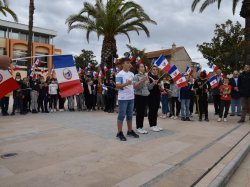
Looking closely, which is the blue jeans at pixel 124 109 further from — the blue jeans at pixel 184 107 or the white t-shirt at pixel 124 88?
the blue jeans at pixel 184 107

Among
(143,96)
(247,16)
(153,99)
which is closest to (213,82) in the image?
(247,16)

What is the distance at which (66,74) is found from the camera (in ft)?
26.0

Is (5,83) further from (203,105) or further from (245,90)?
(245,90)

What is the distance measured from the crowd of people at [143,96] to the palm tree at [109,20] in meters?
5.58

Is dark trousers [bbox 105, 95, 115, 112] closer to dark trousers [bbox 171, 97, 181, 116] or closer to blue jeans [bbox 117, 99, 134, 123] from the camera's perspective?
dark trousers [bbox 171, 97, 181, 116]

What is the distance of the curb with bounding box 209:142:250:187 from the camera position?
14.4ft

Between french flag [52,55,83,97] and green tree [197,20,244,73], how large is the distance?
23.8 m

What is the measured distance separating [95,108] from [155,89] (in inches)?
315

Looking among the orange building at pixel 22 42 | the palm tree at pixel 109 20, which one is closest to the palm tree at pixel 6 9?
the palm tree at pixel 109 20

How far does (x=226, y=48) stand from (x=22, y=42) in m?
36.8

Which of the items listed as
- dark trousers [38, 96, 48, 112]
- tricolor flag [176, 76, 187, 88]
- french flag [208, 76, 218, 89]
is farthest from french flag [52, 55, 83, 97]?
french flag [208, 76, 218, 89]

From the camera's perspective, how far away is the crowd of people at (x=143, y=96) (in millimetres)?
7709

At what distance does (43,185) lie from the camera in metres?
4.05

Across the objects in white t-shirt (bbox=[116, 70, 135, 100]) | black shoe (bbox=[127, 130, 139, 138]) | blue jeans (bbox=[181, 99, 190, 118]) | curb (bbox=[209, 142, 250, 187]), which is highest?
white t-shirt (bbox=[116, 70, 135, 100])
